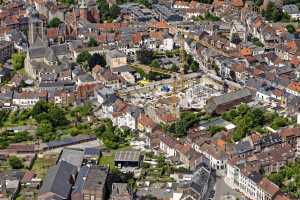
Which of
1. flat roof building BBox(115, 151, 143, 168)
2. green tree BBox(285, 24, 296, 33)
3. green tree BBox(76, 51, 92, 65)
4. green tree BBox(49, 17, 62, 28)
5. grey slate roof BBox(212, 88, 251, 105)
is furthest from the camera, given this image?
green tree BBox(49, 17, 62, 28)

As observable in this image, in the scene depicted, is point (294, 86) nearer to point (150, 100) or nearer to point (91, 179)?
point (150, 100)

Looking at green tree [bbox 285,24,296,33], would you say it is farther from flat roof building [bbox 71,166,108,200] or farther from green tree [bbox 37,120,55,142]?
flat roof building [bbox 71,166,108,200]

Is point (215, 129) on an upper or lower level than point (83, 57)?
lower

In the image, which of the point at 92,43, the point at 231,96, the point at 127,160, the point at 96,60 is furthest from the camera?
the point at 92,43

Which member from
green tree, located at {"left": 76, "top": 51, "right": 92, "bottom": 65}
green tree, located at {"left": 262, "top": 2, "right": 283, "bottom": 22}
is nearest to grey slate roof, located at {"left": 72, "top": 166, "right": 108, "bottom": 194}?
green tree, located at {"left": 76, "top": 51, "right": 92, "bottom": 65}

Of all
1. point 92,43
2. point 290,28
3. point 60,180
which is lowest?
point 60,180

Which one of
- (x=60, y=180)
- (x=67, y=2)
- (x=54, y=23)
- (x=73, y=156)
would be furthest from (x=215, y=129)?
(x=67, y=2)
